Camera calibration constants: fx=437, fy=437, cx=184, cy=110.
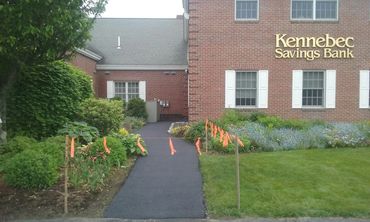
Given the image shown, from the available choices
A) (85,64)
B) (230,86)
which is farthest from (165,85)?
(230,86)

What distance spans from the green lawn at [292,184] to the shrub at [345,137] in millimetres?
1008

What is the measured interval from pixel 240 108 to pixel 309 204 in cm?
1036

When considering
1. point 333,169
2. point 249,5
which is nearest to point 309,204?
point 333,169

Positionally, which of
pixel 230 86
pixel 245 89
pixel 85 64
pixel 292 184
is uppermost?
pixel 85 64

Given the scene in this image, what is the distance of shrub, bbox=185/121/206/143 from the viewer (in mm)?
14139

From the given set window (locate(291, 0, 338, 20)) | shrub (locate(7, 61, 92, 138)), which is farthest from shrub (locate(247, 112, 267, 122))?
shrub (locate(7, 61, 92, 138))

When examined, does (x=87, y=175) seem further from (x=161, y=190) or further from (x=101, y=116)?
(x=101, y=116)

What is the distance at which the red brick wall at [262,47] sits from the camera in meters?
17.0

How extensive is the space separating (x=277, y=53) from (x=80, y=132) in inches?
345

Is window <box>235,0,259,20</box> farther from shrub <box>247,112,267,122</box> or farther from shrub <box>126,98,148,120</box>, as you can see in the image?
shrub <box>126,98,148,120</box>

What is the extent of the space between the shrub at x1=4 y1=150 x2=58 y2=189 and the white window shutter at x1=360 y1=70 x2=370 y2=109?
1324 cm

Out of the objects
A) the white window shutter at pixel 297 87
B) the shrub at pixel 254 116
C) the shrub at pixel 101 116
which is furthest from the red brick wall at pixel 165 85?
the shrub at pixel 101 116

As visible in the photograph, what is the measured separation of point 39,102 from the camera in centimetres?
1234

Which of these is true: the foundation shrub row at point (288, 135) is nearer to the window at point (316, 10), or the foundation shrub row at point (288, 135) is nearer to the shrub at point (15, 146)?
the window at point (316, 10)
